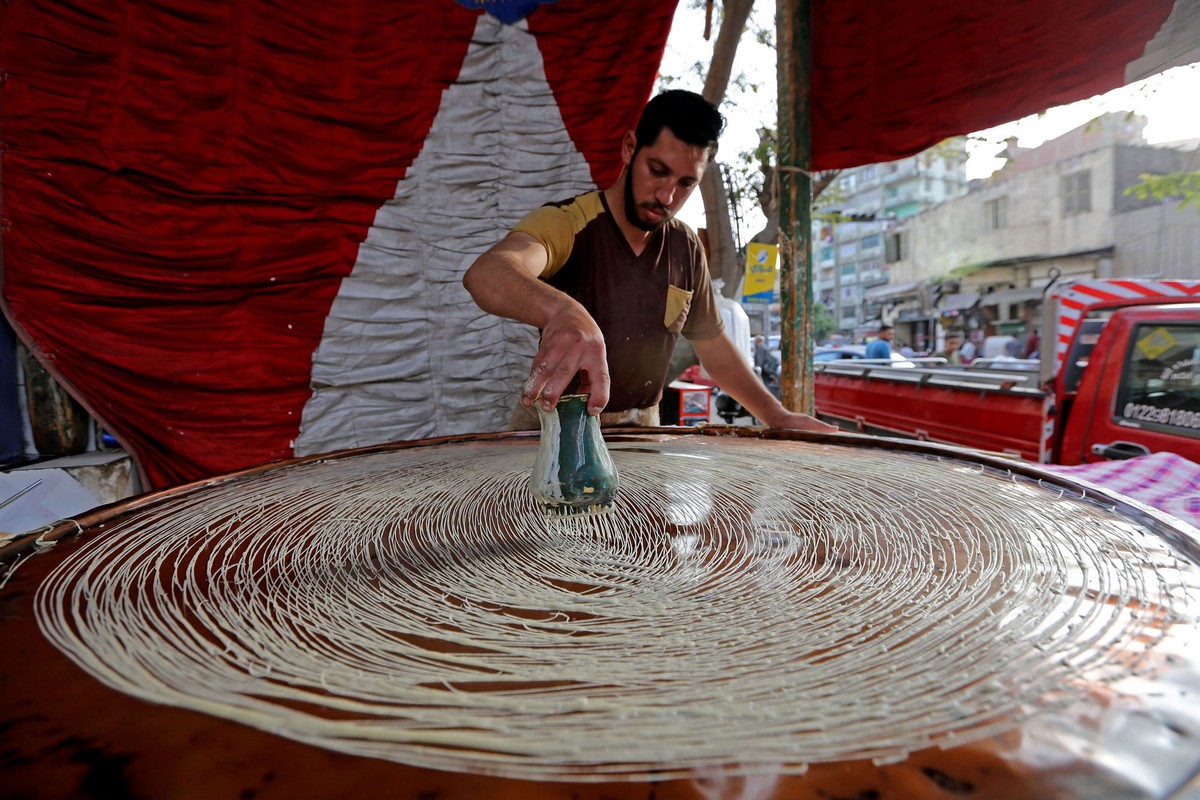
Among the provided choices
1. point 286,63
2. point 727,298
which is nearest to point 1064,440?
point 727,298

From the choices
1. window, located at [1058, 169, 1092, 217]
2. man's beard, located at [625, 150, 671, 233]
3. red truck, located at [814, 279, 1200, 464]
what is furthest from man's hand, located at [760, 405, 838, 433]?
window, located at [1058, 169, 1092, 217]

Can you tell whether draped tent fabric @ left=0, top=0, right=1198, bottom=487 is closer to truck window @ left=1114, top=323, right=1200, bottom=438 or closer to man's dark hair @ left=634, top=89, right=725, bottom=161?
man's dark hair @ left=634, top=89, right=725, bottom=161

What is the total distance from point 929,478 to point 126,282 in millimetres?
2316

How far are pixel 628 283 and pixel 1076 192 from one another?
17.6 meters

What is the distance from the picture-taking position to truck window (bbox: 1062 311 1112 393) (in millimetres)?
3109

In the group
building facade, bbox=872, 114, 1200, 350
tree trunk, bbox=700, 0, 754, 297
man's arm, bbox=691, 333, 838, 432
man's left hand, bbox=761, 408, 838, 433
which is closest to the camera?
man's left hand, bbox=761, 408, 838, 433

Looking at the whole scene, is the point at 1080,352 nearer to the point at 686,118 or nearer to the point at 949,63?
the point at 949,63

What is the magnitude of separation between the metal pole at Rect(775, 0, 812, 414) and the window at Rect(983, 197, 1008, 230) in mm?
17828

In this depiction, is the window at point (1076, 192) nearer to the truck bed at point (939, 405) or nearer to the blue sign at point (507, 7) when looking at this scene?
the truck bed at point (939, 405)

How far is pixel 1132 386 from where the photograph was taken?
282cm

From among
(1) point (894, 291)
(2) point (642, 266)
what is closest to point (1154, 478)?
(2) point (642, 266)

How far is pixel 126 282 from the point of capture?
6.35ft

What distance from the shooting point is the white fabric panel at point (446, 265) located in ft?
7.58

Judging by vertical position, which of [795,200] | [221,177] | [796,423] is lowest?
[796,423]
